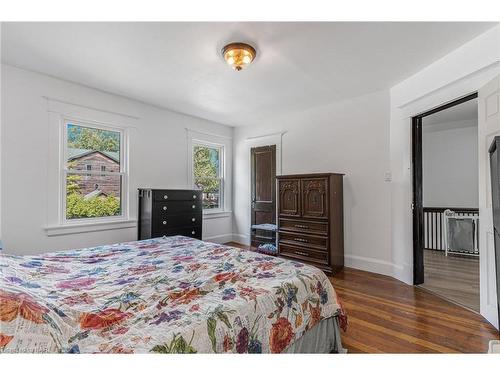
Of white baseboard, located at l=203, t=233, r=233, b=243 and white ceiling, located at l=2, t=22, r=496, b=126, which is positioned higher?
white ceiling, located at l=2, t=22, r=496, b=126

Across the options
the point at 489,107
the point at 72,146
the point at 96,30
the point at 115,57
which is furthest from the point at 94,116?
the point at 489,107

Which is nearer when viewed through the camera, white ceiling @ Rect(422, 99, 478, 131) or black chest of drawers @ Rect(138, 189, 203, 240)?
black chest of drawers @ Rect(138, 189, 203, 240)

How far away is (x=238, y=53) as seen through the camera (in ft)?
7.79

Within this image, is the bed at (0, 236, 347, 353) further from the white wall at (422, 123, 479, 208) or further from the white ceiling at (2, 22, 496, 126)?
the white wall at (422, 123, 479, 208)

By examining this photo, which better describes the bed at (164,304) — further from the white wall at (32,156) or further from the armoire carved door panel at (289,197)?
the armoire carved door panel at (289,197)

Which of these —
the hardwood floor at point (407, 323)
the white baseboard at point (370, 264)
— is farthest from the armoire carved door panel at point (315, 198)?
the hardwood floor at point (407, 323)

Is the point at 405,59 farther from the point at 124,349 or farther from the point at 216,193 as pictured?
the point at 216,193

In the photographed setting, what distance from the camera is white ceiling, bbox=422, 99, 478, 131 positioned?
14.1 feet

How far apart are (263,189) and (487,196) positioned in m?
3.30

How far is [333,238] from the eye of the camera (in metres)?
3.59

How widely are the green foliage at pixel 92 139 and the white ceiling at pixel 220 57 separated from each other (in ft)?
1.99

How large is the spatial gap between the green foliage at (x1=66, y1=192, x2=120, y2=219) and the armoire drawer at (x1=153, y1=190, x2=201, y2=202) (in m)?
0.64

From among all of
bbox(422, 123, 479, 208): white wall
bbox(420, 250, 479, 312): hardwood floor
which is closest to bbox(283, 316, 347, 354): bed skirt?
bbox(420, 250, 479, 312): hardwood floor

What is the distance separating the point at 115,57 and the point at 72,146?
4.80 ft
